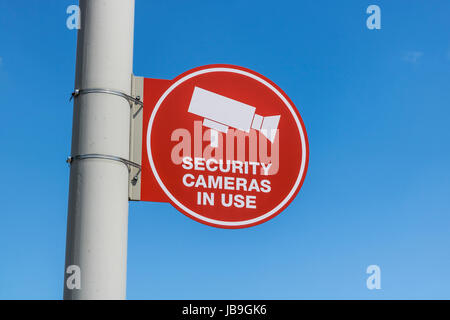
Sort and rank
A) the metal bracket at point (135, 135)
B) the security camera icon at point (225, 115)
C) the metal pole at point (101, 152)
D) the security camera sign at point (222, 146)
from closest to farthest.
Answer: the metal pole at point (101, 152) < the metal bracket at point (135, 135) < the security camera sign at point (222, 146) < the security camera icon at point (225, 115)

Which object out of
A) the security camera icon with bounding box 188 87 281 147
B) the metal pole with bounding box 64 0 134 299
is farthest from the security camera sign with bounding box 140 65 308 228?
the metal pole with bounding box 64 0 134 299

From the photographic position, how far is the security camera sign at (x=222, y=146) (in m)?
4.15

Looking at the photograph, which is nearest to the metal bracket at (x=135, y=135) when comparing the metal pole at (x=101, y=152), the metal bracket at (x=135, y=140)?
the metal bracket at (x=135, y=140)

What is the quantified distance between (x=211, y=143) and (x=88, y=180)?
104cm

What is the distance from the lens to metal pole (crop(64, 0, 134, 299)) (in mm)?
3389

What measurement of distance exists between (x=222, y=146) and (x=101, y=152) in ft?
3.31

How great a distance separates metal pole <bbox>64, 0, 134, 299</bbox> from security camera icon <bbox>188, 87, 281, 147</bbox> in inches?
28.4

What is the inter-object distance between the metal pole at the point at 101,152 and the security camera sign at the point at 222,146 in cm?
39

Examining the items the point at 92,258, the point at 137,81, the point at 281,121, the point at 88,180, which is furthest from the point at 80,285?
the point at 281,121

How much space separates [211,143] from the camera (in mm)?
4258

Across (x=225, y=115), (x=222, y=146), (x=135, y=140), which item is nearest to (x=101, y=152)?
(x=135, y=140)

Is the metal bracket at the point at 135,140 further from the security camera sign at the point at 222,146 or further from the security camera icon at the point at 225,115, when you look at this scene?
the security camera icon at the point at 225,115

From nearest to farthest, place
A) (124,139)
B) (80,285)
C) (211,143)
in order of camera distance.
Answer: (80,285) → (124,139) → (211,143)
